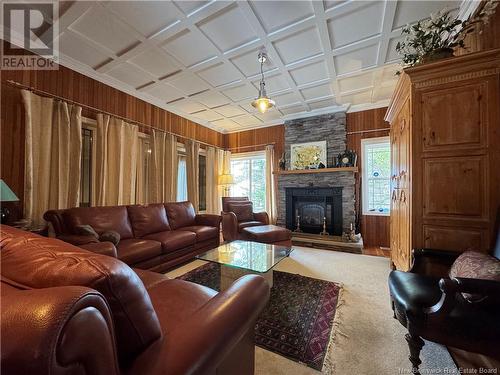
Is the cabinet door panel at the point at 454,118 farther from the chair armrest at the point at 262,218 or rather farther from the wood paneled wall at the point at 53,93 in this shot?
the wood paneled wall at the point at 53,93

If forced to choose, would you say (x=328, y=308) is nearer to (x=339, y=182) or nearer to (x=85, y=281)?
(x=85, y=281)

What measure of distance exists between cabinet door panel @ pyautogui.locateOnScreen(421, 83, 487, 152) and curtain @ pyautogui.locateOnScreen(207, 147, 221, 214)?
4423 mm

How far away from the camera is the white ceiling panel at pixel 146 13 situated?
6.61 feet

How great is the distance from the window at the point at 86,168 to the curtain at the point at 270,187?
359cm

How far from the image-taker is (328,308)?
77.9 inches

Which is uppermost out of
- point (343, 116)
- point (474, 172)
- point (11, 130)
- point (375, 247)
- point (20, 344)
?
point (343, 116)

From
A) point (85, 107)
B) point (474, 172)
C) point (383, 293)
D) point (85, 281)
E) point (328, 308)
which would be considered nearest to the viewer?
point (85, 281)

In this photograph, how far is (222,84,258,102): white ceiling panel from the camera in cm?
366

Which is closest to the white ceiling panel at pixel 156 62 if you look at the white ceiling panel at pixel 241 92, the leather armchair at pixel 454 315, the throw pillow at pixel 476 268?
the white ceiling panel at pixel 241 92

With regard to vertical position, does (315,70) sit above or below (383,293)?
above

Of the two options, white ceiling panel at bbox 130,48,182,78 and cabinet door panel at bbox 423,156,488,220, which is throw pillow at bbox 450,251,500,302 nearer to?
cabinet door panel at bbox 423,156,488,220

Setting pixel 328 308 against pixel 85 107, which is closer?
pixel 328 308

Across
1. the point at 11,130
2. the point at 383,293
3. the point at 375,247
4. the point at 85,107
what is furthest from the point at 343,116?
the point at 11,130

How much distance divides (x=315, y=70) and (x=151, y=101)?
2.98m
